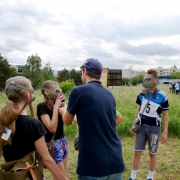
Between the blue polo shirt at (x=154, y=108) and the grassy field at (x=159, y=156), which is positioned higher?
the blue polo shirt at (x=154, y=108)

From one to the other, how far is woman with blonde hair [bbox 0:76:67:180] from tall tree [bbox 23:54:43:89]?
40967 millimetres

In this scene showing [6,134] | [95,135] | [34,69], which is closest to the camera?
[6,134]

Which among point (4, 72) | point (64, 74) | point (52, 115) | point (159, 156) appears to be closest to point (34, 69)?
point (4, 72)

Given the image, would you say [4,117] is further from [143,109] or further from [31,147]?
[143,109]

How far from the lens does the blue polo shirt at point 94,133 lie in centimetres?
196

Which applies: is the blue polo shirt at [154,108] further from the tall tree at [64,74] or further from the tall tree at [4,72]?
the tall tree at [64,74]

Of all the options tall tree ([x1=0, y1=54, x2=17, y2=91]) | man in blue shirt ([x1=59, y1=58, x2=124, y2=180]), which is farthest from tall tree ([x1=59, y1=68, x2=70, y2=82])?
man in blue shirt ([x1=59, y1=58, x2=124, y2=180])

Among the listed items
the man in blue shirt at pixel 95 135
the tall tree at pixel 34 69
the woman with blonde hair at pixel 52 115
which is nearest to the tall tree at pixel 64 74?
the tall tree at pixel 34 69

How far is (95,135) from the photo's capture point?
197 cm

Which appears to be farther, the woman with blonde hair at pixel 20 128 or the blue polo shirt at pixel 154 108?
the blue polo shirt at pixel 154 108

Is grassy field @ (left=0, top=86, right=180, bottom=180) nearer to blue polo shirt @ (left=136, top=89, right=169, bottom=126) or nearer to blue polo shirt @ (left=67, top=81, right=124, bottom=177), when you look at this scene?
blue polo shirt @ (left=136, top=89, right=169, bottom=126)

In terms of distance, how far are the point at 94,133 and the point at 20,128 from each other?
1.90 feet

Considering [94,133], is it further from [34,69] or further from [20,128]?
[34,69]

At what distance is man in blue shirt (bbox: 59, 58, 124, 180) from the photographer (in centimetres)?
196
